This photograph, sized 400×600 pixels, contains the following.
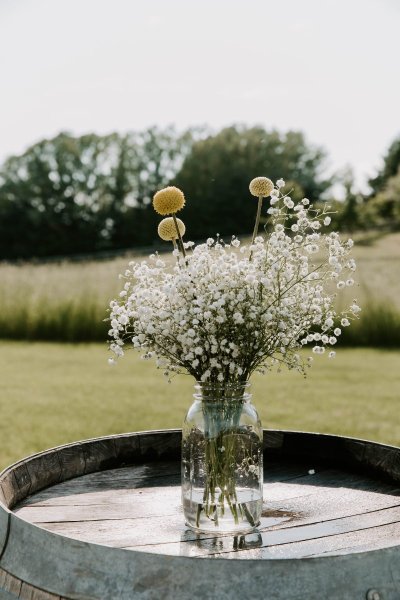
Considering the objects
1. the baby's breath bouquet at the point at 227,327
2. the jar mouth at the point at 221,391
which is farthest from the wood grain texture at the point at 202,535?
the jar mouth at the point at 221,391

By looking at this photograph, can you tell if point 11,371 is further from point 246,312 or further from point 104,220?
point 104,220

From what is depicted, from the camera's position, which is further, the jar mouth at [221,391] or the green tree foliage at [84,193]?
the green tree foliage at [84,193]

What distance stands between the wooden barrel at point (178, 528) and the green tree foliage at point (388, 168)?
143 ft

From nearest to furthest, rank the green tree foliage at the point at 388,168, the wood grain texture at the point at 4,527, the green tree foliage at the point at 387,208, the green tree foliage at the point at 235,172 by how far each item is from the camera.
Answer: the wood grain texture at the point at 4,527 → the green tree foliage at the point at 387,208 → the green tree foliage at the point at 235,172 → the green tree foliage at the point at 388,168

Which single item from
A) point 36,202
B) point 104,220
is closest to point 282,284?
point 104,220

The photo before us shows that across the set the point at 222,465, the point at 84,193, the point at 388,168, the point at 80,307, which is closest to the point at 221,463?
the point at 222,465

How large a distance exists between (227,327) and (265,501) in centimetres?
64

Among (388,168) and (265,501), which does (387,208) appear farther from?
(265,501)

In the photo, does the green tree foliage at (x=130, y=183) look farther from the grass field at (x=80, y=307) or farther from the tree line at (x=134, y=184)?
the grass field at (x=80, y=307)

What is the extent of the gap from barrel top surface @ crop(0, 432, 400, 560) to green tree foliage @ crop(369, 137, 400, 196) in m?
43.5

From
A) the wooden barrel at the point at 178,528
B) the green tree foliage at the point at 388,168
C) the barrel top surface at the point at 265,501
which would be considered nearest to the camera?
the wooden barrel at the point at 178,528

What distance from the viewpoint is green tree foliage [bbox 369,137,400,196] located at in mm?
45781

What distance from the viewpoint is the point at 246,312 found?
1819 millimetres

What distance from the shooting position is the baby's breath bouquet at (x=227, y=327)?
1810mm
